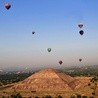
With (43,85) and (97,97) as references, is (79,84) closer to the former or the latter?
(43,85)

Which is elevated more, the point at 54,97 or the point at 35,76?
the point at 35,76

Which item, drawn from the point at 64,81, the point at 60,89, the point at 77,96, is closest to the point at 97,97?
the point at 77,96

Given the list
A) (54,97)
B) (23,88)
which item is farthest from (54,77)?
(54,97)

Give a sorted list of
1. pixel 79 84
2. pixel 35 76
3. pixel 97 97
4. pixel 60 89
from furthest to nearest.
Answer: pixel 35 76 → pixel 79 84 → pixel 60 89 → pixel 97 97

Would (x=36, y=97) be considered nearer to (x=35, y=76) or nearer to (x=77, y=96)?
(x=77, y=96)

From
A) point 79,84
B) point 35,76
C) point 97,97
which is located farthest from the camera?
point 35,76

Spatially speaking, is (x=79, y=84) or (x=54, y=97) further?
(x=79, y=84)
